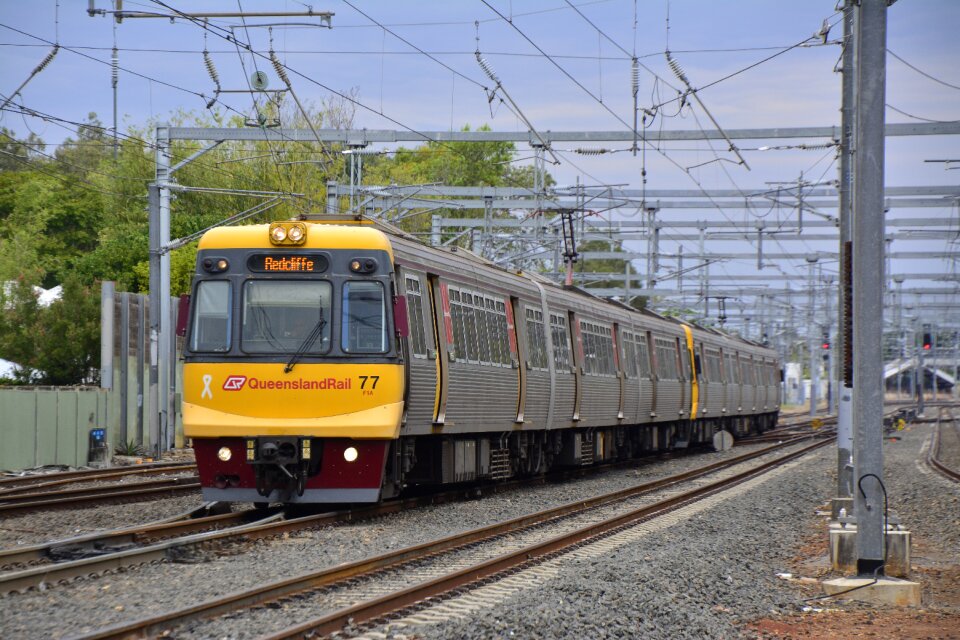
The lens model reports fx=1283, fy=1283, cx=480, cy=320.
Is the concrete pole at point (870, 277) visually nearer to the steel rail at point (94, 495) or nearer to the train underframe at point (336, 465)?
the train underframe at point (336, 465)

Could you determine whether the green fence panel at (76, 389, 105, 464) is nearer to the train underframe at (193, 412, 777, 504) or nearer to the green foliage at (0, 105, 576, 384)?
the green foliage at (0, 105, 576, 384)

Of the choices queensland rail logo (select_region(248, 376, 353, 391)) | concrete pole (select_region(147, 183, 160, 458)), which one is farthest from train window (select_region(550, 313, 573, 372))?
concrete pole (select_region(147, 183, 160, 458))

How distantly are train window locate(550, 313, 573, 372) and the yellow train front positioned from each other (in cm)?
685

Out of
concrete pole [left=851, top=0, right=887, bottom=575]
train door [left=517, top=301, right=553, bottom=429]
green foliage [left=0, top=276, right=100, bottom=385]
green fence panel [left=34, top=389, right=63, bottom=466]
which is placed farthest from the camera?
green foliage [left=0, top=276, right=100, bottom=385]

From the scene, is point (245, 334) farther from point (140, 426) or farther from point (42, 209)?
point (42, 209)

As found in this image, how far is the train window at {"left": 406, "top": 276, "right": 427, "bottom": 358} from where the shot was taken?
13966 millimetres

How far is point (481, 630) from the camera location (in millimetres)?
7555

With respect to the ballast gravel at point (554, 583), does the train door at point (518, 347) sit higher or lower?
higher

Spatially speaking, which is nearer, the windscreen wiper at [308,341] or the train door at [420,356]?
the windscreen wiper at [308,341]

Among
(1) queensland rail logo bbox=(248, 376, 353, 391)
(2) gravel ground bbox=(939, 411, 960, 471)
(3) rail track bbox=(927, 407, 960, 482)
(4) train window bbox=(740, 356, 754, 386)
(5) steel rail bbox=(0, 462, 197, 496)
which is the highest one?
(4) train window bbox=(740, 356, 754, 386)

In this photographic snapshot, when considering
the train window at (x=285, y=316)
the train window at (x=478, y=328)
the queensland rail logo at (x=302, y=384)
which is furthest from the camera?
the train window at (x=478, y=328)

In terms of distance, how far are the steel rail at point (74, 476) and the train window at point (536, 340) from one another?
6.68 meters

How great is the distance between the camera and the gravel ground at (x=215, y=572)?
24.8ft

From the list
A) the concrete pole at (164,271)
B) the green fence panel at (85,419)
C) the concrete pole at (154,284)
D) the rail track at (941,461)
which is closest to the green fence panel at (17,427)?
the green fence panel at (85,419)
